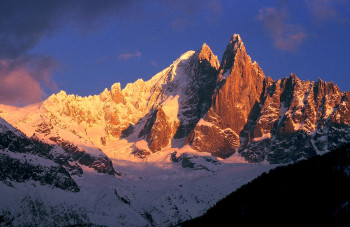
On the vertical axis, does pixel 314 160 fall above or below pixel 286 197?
above

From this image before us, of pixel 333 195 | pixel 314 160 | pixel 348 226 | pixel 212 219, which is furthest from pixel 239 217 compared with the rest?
pixel 348 226

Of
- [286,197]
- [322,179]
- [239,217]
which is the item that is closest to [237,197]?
[239,217]

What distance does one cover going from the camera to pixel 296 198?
150 m

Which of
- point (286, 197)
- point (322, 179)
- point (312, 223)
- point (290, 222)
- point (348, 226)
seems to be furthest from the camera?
point (286, 197)

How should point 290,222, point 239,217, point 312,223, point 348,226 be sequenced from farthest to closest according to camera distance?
point 239,217 → point 290,222 → point 312,223 → point 348,226

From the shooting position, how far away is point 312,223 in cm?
12738

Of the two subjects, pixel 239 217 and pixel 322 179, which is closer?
pixel 322 179

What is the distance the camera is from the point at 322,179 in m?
147

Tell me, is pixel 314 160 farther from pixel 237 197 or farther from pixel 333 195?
pixel 333 195

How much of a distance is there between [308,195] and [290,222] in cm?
1083

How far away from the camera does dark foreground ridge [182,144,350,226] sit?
128 meters

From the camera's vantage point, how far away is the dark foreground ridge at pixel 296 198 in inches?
5059

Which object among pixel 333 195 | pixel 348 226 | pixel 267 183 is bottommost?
pixel 348 226

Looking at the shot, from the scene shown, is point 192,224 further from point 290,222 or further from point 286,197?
point 290,222
